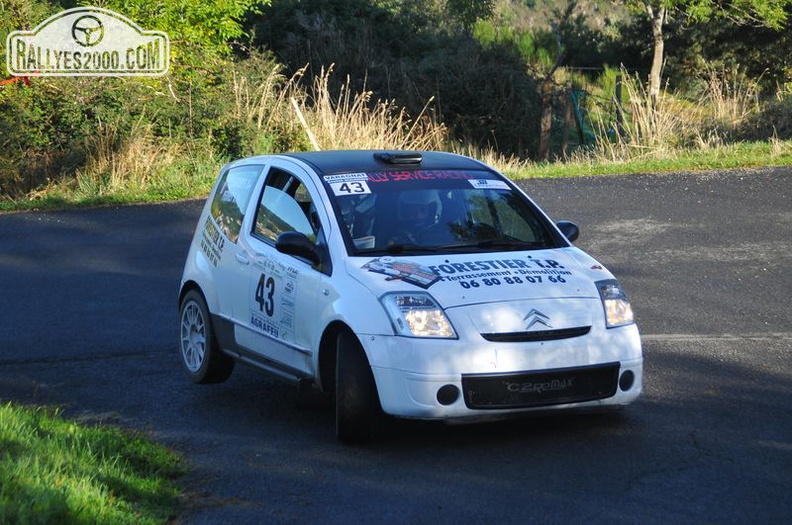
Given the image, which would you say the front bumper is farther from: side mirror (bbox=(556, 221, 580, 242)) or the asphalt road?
side mirror (bbox=(556, 221, 580, 242))

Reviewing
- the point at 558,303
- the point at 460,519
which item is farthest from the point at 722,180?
the point at 460,519

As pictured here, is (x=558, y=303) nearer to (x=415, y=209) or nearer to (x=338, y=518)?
(x=415, y=209)

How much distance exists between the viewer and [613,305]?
693 centimetres

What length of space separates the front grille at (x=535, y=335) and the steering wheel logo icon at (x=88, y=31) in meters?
19.1

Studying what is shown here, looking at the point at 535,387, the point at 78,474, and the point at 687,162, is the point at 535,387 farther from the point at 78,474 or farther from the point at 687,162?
the point at 687,162

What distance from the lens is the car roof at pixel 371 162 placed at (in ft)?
25.8

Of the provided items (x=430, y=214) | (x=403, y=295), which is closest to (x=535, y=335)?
(x=403, y=295)

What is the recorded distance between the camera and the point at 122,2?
24578 mm

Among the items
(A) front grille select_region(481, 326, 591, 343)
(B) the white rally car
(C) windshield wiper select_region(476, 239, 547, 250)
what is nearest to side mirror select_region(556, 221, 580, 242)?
(B) the white rally car

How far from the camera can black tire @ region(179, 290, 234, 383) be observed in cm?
840

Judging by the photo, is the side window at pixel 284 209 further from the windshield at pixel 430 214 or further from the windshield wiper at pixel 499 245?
the windshield wiper at pixel 499 245

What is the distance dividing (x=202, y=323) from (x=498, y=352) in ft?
9.41

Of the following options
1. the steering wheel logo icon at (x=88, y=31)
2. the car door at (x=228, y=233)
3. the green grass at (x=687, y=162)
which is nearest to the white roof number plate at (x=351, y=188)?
the car door at (x=228, y=233)

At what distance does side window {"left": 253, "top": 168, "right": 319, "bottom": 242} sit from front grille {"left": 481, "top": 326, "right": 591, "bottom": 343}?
1.58 metres
